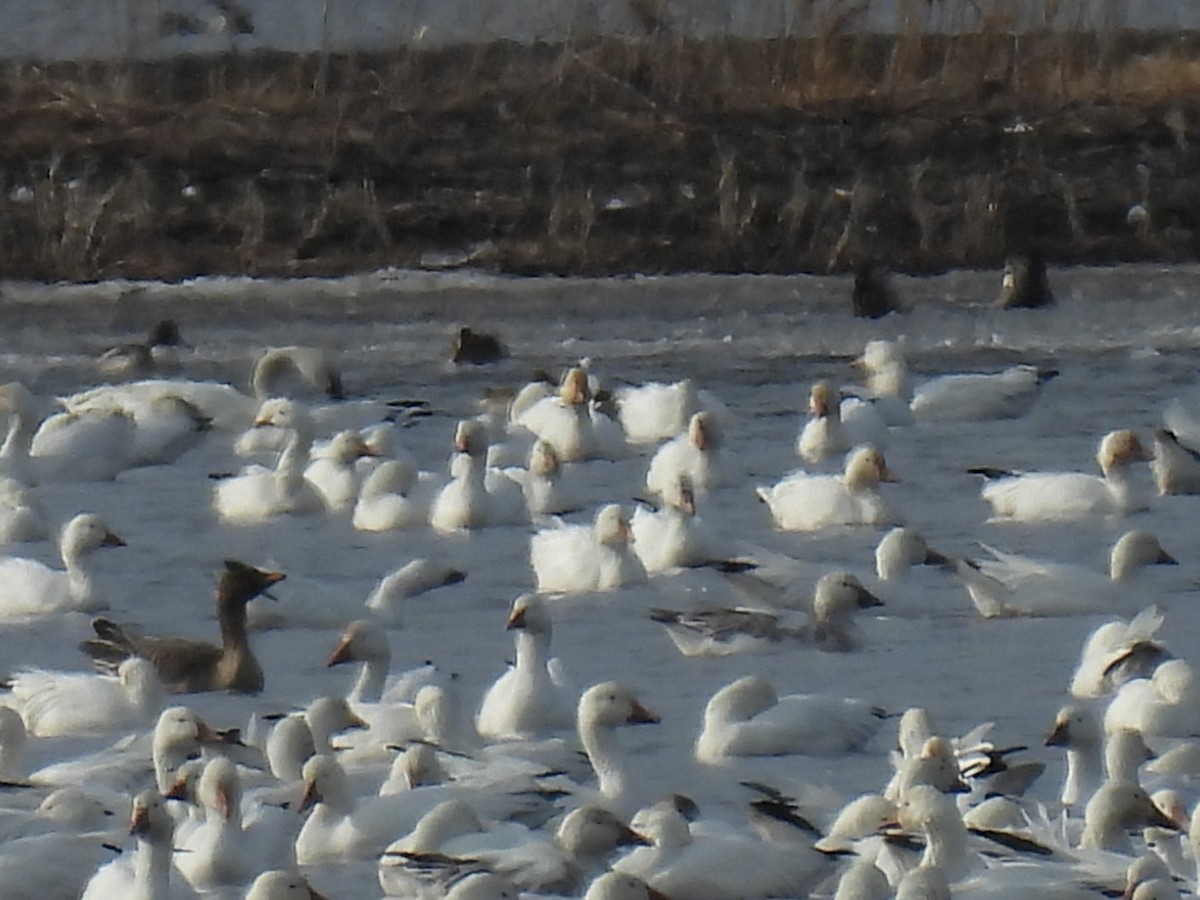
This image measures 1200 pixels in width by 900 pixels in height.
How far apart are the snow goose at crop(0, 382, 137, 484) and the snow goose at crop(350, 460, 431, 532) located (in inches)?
74.1

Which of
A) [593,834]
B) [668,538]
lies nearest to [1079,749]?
[593,834]

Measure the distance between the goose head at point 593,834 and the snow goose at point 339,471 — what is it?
21.2 feet

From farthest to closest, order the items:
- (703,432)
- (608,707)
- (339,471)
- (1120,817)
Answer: (339,471) < (703,432) < (608,707) < (1120,817)

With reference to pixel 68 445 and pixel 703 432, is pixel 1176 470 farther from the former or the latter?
pixel 68 445

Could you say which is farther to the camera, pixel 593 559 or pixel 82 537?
pixel 593 559

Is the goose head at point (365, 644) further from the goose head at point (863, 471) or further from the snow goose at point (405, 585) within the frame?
the goose head at point (863, 471)

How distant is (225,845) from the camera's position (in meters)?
7.82

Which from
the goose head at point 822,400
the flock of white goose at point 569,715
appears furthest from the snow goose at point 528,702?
the goose head at point 822,400

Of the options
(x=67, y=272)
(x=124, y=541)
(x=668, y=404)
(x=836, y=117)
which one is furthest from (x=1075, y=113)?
(x=124, y=541)

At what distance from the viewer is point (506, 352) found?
19172mm

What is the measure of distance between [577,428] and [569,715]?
5.67 m

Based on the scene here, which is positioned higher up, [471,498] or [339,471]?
[471,498]

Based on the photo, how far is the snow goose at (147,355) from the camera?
18.5 m

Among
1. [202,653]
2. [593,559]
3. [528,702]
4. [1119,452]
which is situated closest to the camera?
[528,702]
